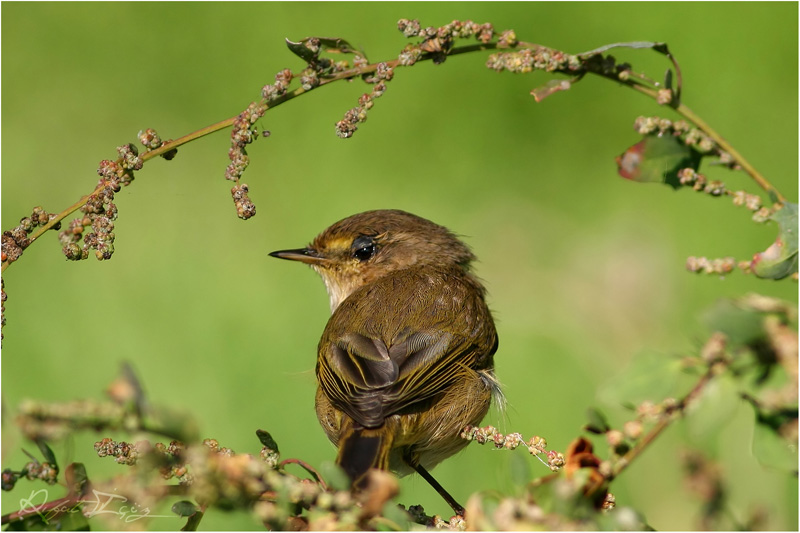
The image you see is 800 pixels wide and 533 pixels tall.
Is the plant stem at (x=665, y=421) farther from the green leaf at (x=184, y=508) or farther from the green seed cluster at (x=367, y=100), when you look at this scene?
the green seed cluster at (x=367, y=100)

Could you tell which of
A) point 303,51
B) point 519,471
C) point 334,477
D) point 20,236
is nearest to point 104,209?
point 20,236

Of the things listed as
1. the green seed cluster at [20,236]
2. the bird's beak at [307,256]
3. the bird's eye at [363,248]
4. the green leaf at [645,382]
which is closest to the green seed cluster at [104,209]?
the green seed cluster at [20,236]

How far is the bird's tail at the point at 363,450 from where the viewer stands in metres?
2.69

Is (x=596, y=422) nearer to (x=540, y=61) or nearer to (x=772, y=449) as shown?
(x=772, y=449)

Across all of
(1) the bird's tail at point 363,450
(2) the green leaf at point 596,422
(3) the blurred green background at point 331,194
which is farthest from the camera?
(3) the blurred green background at point 331,194

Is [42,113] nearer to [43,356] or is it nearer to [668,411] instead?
[43,356]

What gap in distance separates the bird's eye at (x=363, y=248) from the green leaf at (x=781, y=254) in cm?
295

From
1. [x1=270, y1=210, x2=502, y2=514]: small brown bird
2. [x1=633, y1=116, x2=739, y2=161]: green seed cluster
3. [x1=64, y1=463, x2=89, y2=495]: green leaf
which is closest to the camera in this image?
[x1=64, y1=463, x2=89, y2=495]: green leaf

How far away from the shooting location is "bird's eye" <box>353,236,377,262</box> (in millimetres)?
4605

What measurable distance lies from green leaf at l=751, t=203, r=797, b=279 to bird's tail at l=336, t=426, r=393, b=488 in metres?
1.17

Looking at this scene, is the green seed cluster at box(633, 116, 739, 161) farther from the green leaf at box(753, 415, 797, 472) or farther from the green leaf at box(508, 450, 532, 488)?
the green leaf at box(508, 450, 532, 488)

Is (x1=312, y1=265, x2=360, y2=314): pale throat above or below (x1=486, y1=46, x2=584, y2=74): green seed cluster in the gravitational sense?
below

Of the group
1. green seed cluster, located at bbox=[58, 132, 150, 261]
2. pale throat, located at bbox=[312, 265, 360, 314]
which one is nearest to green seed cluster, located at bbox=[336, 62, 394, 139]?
green seed cluster, located at bbox=[58, 132, 150, 261]

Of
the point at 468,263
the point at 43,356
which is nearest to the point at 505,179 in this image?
the point at 468,263
